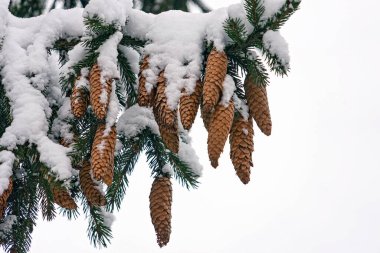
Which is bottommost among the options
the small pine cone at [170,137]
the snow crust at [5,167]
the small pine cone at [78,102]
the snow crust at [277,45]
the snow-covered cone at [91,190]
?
the snow crust at [5,167]

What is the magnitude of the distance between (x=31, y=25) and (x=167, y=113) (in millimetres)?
735

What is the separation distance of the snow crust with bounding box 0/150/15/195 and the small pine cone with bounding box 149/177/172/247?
43cm

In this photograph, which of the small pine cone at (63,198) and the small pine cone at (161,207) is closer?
the small pine cone at (63,198)

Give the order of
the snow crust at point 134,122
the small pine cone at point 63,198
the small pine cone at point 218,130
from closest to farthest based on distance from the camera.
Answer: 1. the small pine cone at point 218,130
2. the small pine cone at point 63,198
3. the snow crust at point 134,122

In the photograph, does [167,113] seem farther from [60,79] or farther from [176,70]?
[60,79]

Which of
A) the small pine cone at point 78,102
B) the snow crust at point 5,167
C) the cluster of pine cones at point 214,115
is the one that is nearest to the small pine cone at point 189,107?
the cluster of pine cones at point 214,115

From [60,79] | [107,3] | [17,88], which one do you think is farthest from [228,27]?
[17,88]

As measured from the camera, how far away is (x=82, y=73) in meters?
1.75

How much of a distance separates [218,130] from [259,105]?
0.60 feet

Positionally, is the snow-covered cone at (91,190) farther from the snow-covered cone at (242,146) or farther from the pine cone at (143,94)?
the snow-covered cone at (242,146)

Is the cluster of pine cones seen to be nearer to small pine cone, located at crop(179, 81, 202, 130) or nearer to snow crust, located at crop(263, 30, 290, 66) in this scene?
small pine cone, located at crop(179, 81, 202, 130)

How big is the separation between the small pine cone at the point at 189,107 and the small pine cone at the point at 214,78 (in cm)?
4

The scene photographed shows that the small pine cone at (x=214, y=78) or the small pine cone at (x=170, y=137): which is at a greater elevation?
the small pine cone at (x=214, y=78)

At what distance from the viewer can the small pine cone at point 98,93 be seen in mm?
1607
